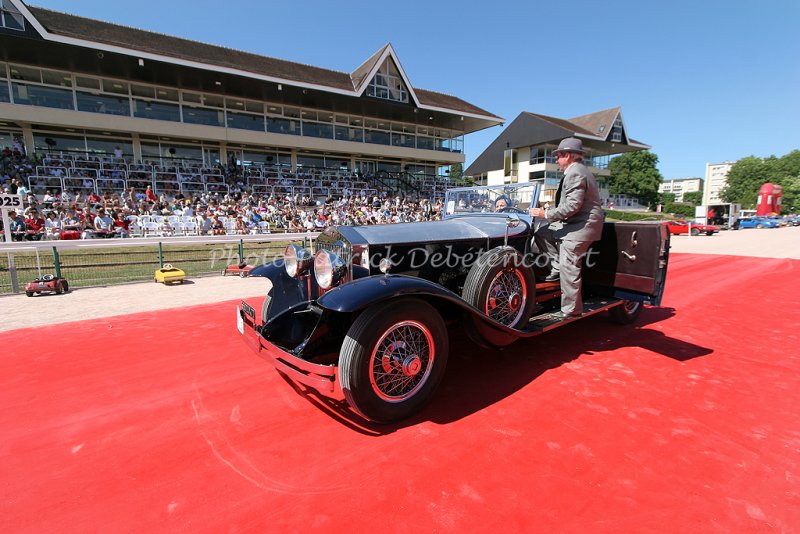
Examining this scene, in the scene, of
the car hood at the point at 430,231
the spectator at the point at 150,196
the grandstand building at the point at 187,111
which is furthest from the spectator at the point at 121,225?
the car hood at the point at 430,231

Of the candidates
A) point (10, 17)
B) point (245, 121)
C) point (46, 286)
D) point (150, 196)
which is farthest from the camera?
point (245, 121)

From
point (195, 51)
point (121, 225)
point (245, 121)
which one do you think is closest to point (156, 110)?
point (195, 51)

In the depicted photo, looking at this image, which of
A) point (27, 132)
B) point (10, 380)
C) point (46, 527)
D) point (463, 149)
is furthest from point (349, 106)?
point (46, 527)

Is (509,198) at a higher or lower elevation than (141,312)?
higher

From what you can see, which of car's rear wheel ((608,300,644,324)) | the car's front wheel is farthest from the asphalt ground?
car's rear wheel ((608,300,644,324))

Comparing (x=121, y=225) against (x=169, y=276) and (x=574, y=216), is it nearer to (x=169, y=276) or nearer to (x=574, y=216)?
(x=169, y=276)

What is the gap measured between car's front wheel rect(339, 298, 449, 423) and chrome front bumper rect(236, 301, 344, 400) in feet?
0.26

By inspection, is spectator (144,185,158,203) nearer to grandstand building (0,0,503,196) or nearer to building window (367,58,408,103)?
grandstand building (0,0,503,196)

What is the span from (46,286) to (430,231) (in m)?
7.76

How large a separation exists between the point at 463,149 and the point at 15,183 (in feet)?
94.6

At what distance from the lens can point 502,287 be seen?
3533 mm

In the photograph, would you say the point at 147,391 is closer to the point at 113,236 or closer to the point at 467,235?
the point at 467,235

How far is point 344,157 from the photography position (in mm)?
28250

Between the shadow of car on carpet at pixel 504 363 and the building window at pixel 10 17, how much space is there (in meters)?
23.3
